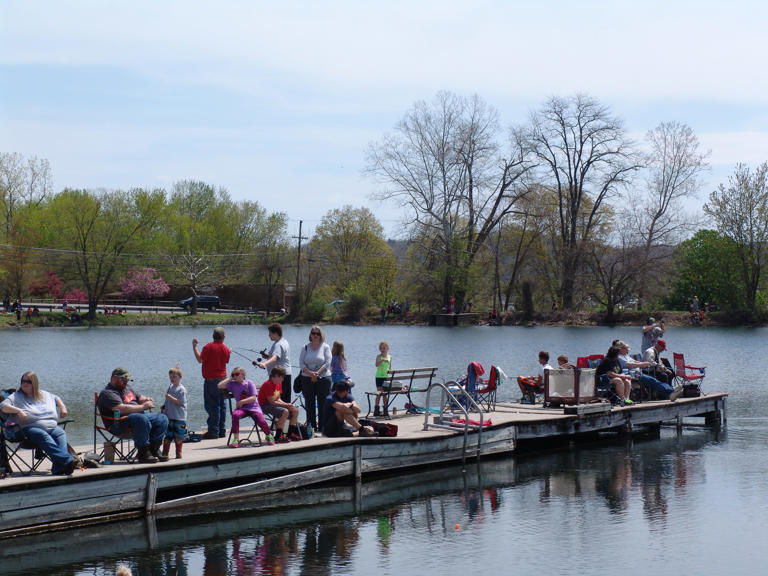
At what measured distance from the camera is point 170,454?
43.5 feet

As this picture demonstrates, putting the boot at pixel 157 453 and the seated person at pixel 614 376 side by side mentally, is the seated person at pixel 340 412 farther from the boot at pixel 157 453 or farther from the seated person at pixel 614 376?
the seated person at pixel 614 376

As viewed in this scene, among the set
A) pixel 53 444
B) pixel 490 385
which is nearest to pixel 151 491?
pixel 53 444

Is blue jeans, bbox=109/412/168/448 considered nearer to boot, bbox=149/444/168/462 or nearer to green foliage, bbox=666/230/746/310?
boot, bbox=149/444/168/462

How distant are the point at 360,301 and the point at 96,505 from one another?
210 ft

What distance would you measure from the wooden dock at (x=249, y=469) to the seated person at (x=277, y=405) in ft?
1.09

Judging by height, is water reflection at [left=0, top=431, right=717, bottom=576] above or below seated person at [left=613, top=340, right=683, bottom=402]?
below

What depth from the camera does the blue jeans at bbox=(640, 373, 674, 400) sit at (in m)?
20.6

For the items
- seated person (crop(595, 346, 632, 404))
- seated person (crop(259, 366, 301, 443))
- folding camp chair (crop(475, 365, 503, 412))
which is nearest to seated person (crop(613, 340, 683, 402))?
seated person (crop(595, 346, 632, 404))

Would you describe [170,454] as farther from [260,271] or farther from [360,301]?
[260,271]

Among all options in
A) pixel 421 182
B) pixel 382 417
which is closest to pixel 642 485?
pixel 382 417

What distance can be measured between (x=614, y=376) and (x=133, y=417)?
1077 cm

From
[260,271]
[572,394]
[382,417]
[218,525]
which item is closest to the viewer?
[218,525]

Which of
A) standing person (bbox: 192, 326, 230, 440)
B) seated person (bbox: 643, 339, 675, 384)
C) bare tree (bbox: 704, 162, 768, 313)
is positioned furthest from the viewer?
bare tree (bbox: 704, 162, 768, 313)

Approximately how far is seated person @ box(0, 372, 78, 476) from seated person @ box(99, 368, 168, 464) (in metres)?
0.65
